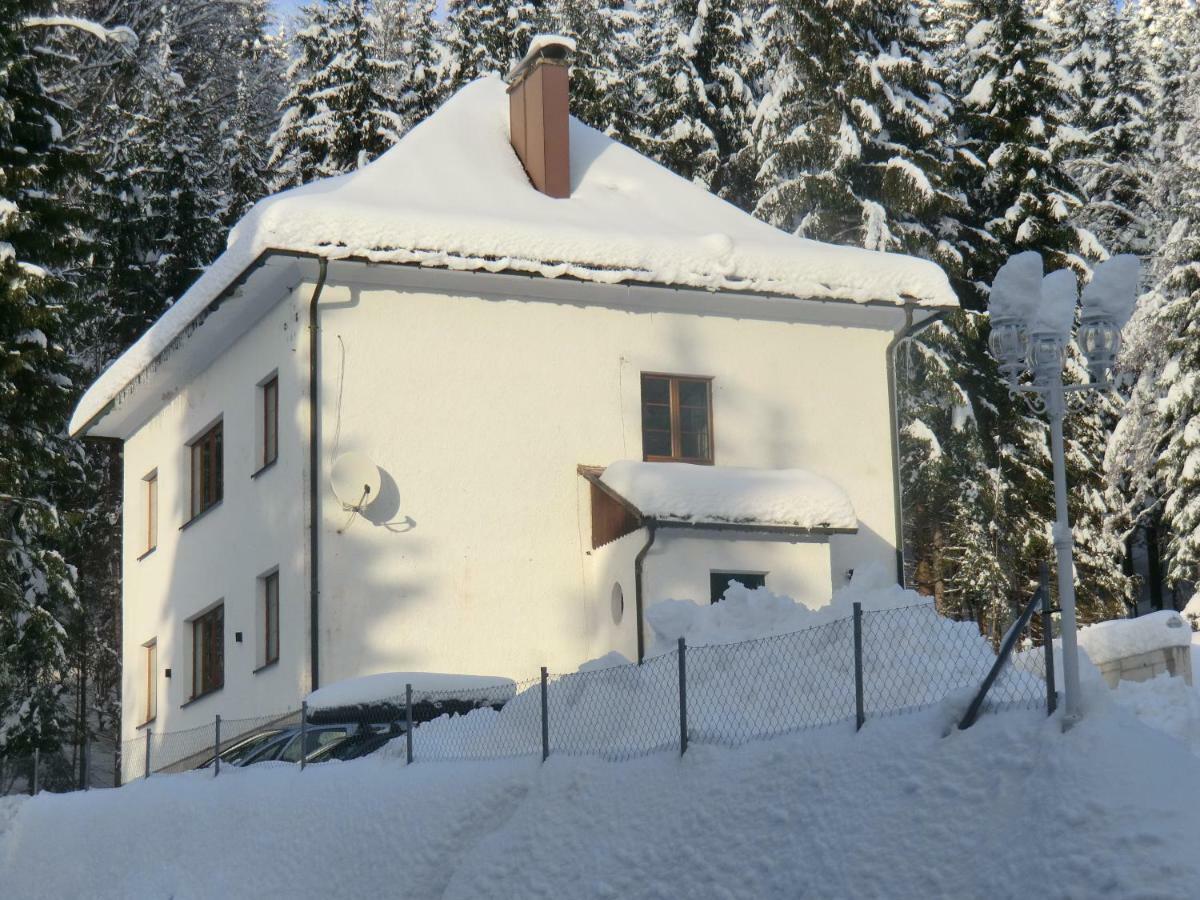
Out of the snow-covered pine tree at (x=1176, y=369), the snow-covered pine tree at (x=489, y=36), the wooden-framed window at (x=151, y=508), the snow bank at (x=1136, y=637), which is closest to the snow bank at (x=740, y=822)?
the snow bank at (x=1136, y=637)

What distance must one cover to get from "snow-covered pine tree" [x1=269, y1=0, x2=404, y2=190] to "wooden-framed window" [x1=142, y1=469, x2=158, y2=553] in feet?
40.7

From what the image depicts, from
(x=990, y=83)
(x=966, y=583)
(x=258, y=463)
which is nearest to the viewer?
(x=258, y=463)

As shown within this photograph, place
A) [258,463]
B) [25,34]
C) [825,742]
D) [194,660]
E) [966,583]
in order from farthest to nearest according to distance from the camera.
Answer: [966,583] < [25,34] < [194,660] < [258,463] < [825,742]

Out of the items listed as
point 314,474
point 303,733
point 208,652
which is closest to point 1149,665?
point 303,733

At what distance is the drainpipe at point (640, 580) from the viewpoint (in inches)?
797

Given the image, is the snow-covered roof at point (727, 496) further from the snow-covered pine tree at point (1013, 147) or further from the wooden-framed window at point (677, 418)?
the snow-covered pine tree at point (1013, 147)

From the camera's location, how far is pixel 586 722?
1262 cm

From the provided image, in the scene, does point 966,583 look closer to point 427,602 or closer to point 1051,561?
point 1051,561

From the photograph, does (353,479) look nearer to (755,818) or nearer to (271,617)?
(271,617)

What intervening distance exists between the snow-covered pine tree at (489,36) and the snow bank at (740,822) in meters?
27.0

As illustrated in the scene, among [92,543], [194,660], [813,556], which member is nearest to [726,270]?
[813,556]

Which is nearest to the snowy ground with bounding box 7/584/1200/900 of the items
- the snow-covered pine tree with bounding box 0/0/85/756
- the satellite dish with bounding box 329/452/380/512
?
the satellite dish with bounding box 329/452/380/512

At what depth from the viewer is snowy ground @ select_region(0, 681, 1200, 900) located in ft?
26.8

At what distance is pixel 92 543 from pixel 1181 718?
30.7 m
